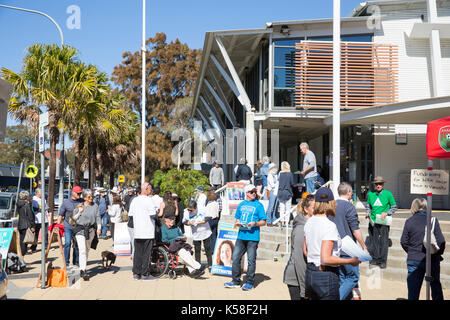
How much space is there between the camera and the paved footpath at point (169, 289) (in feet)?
27.5

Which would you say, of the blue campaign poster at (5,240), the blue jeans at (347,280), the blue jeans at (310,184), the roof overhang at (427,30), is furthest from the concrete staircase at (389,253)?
the roof overhang at (427,30)

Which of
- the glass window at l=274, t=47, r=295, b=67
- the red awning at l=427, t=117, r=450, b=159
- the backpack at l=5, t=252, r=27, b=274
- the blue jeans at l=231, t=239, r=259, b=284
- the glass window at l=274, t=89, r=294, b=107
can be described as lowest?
the backpack at l=5, t=252, r=27, b=274

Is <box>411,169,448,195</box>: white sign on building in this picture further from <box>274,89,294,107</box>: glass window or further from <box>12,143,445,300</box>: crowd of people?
<box>274,89,294,107</box>: glass window

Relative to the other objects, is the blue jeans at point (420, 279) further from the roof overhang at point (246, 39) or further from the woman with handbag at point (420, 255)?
the roof overhang at point (246, 39)

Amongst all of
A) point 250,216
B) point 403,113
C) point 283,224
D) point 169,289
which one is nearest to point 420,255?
point 250,216

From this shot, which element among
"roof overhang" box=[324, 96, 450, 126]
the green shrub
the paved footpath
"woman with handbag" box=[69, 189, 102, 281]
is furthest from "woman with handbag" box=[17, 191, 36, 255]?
"roof overhang" box=[324, 96, 450, 126]

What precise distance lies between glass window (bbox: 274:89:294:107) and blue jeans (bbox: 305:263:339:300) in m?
15.4

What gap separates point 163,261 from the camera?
10516mm

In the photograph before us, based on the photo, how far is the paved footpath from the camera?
838 centimetres

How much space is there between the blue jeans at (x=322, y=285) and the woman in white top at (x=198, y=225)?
6.17 metres

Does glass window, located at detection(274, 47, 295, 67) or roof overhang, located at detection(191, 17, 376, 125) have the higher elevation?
roof overhang, located at detection(191, 17, 376, 125)

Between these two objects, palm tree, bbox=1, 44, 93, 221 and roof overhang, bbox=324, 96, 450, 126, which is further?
palm tree, bbox=1, 44, 93, 221
